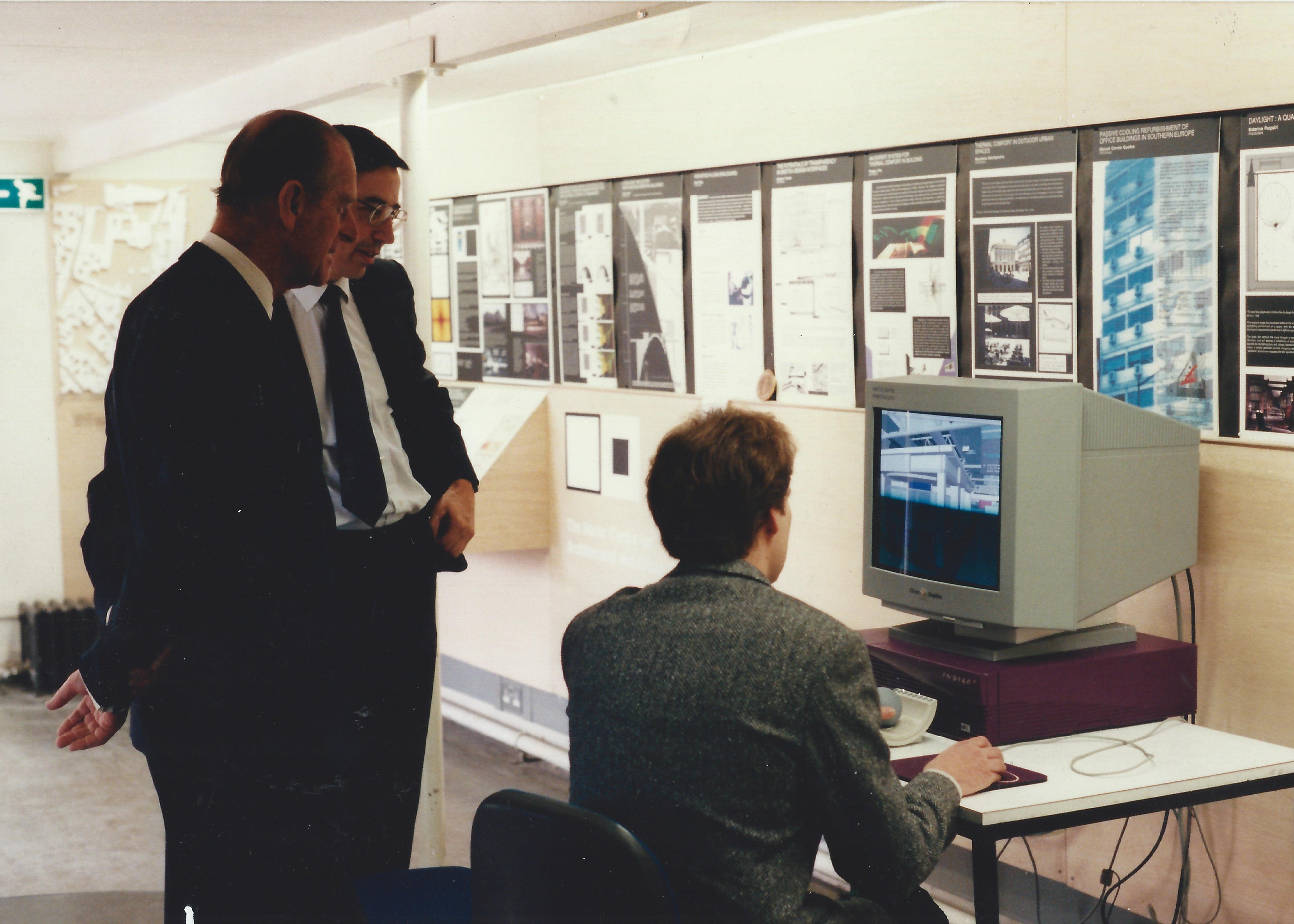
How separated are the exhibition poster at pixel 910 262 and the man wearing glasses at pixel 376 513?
131 cm

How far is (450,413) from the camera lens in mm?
2639

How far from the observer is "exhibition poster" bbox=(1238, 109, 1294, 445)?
8.21ft

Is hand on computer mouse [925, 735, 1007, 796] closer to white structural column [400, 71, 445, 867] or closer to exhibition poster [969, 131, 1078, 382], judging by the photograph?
exhibition poster [969, 131, 1078, 382]

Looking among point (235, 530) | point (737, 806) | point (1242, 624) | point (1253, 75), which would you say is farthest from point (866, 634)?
point (235, 530)

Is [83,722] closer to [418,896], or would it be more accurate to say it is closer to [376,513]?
[418,896]

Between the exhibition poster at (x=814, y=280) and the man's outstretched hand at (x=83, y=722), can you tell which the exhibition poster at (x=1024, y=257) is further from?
the man's outstretched hand at (x=83, y=722)

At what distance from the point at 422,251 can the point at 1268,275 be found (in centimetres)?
205

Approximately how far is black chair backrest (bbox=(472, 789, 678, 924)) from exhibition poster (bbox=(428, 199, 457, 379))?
3.83 meters

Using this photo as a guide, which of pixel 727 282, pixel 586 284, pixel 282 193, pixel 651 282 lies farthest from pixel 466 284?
pixel 282 193

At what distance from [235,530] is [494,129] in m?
3.56

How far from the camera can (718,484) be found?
5.89 feet

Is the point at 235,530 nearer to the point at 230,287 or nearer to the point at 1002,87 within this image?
the point at 230,287

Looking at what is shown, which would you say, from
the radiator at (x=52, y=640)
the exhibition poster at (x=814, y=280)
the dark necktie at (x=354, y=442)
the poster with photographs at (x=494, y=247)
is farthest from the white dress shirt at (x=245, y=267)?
the radiator at (x=52, y=640)

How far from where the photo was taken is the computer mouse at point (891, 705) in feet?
7.73
